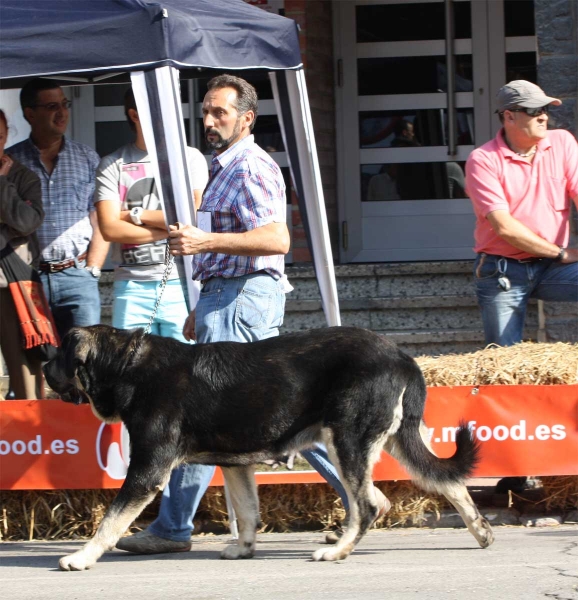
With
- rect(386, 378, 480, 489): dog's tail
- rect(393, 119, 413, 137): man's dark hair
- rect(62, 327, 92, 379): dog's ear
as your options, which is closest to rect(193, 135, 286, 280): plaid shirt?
rect(62, 327, 92, 379): dog's ear

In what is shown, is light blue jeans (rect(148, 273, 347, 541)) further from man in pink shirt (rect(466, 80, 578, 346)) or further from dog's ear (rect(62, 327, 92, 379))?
man in pink shirt (rect(466, 80, 578, 346))

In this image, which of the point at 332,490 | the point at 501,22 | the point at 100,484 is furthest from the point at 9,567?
the point at 501,22

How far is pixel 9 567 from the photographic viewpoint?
5.49 metres

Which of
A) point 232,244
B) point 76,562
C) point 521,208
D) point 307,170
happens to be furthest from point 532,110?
point 76,562

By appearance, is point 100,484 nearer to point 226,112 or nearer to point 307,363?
point 307,363

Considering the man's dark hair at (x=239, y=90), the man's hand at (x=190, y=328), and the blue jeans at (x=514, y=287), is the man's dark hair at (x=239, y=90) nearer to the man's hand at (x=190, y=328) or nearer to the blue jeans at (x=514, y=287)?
the man's hand at (x=190, y=328)

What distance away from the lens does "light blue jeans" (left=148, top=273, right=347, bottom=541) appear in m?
5.52

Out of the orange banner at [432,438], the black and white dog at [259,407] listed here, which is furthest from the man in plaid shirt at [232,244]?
the orange banner at [432,438]

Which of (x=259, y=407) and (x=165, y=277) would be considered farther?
(x=165, y=277)

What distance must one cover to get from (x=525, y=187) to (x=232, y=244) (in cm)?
229

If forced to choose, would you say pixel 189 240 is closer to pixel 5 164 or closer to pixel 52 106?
pixel 5 164

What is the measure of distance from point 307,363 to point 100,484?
5.13 feet

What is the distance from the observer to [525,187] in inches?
269

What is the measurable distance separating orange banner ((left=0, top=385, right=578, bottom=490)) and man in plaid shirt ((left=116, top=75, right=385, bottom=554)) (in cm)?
53
